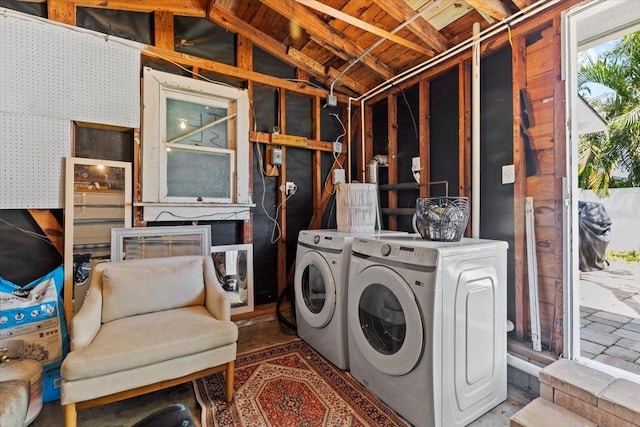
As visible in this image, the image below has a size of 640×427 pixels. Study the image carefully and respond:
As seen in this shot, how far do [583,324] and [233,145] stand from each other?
138 inches

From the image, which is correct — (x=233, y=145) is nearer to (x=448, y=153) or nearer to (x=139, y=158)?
(x=139, y=158)

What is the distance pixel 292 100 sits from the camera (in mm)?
2965

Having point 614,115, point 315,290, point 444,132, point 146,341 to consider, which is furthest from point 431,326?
point 614,115

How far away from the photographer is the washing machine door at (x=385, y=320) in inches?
56.7

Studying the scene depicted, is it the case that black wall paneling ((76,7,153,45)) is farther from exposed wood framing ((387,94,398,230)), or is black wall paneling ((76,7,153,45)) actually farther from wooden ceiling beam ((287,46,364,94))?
exposed wood framing ((387,94,398,230))

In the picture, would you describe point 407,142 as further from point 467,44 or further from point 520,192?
point 520,192

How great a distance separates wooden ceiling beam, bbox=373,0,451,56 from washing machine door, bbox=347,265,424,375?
1.79 metres

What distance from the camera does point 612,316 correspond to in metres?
2.72

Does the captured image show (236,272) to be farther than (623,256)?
No

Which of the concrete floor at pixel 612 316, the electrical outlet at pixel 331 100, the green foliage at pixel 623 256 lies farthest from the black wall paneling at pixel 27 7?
the green foliage at pixel 623 256

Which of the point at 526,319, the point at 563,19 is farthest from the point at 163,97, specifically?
the point at 526,319

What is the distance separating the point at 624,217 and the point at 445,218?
322 cm

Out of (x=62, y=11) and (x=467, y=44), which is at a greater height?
(x=62, y=11)

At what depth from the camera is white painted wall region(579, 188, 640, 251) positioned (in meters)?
3.24
